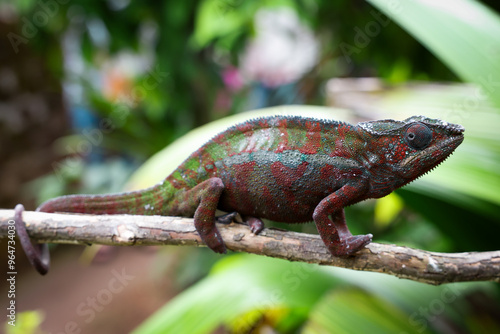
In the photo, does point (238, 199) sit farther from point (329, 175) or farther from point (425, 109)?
point (425, 109)

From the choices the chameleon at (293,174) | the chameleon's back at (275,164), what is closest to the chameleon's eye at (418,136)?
the chameleon at (293,174)

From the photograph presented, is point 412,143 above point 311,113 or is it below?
above

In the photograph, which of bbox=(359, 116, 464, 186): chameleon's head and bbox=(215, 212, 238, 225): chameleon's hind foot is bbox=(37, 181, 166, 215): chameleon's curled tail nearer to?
bbox=(215, 212, 238, 225): chameleon's hind foot

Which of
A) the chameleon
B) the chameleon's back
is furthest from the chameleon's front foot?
the chameleon's back

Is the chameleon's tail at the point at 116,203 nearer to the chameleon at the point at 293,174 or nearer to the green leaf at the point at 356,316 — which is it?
the chameleon at the point at 293,174

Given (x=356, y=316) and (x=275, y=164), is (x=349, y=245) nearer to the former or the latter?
(x=275, y=164)

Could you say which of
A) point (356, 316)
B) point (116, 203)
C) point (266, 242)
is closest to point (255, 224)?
point (266, 242)

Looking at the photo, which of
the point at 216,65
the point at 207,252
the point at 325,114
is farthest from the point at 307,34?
the point at 325,114
